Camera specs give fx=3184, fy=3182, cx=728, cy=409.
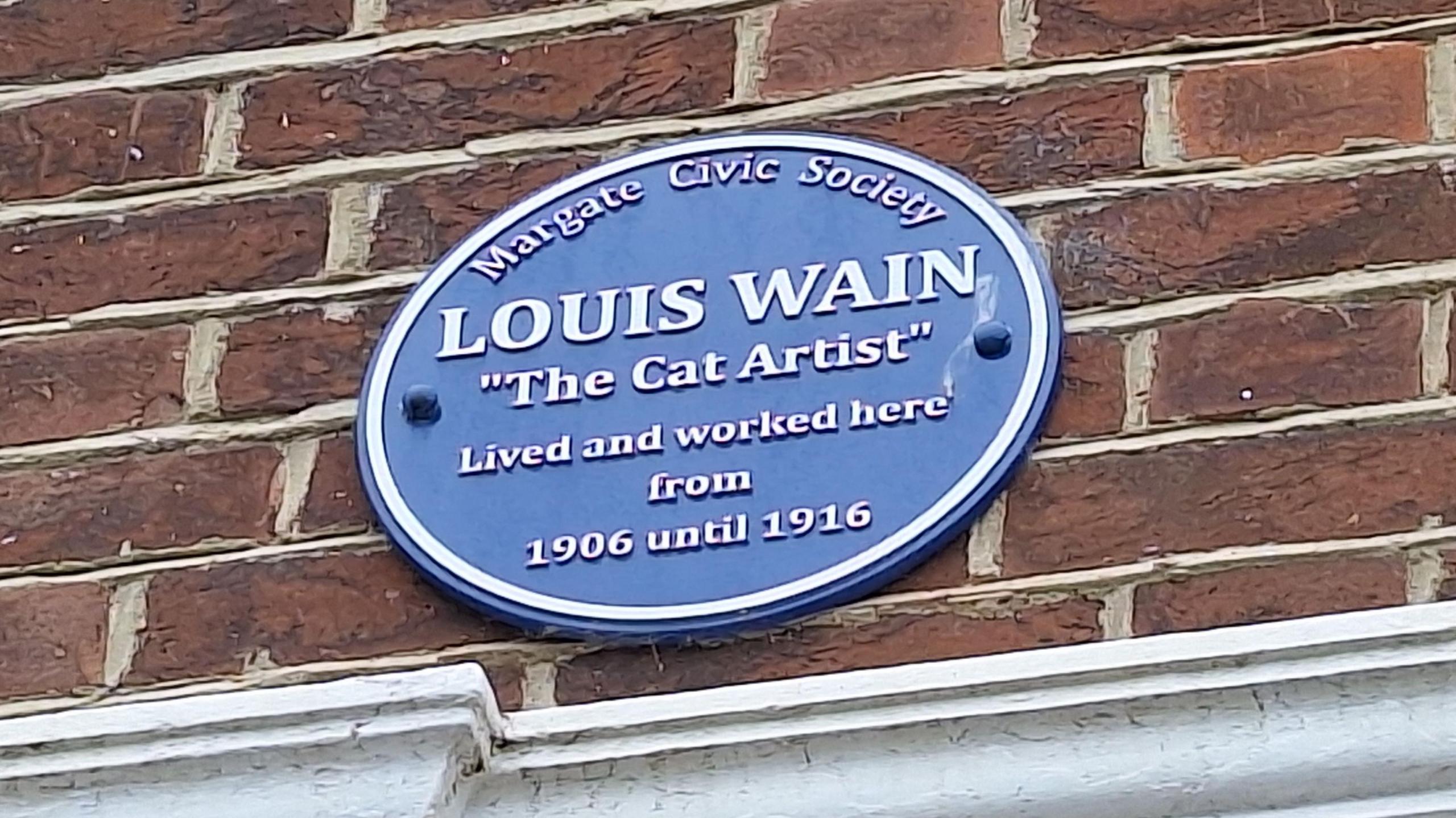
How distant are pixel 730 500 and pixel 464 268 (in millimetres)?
271

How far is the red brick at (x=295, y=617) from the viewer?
1.85 metres

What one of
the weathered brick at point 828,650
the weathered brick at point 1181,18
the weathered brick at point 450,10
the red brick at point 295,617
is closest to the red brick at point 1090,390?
the weathered brick at point 828,650

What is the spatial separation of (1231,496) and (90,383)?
0.73 meters

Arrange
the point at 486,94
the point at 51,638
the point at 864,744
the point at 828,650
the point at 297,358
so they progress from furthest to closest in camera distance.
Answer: the point at 486,94 < the point at 297,358 < the point at 51,638 < the point at 828,650 < the point at 864,744

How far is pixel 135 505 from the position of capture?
1.95m

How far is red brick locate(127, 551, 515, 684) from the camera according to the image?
1.85 meters

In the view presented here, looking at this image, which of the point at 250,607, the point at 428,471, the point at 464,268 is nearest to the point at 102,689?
the point at 250,607

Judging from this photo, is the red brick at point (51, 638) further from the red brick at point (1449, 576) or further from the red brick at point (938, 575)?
the red brick at point (1449, 576)

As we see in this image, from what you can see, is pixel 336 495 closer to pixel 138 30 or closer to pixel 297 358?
pixel 297 358

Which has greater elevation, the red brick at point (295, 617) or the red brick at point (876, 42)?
the red brick at point (876, 42)

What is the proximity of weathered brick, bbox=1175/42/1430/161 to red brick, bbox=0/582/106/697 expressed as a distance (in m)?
0.73

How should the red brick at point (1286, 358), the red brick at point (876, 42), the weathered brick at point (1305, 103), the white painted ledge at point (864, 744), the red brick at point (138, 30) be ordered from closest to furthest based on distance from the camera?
the white painted ledge at point (864, 744) → the red brick at point (1286, 358) → the weathered brick at point (1305, 103) → the red brick at point (876, 42) → the red brick at point (138, 30)

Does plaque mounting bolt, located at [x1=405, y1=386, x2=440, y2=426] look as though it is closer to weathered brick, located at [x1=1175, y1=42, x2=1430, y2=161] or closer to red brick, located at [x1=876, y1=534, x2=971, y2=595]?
red brick, located at [x1=876, y1=534, x2=971, y2=595]

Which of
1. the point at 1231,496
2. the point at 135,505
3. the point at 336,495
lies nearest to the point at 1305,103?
the point at 1231,496
